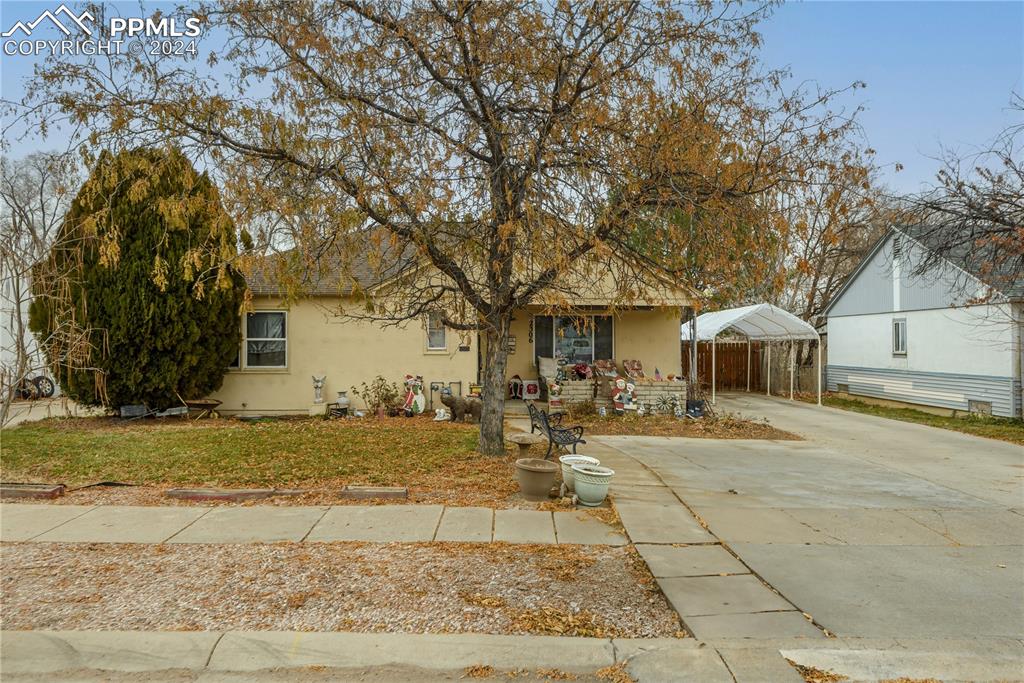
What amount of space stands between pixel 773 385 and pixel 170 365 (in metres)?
20.8

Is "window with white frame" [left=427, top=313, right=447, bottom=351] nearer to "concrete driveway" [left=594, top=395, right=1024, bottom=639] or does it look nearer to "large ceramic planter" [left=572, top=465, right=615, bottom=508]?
"concrete driveway" [left=594, top=395, right=1024, bottom=639]

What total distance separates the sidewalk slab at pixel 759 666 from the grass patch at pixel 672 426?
8.27 metres

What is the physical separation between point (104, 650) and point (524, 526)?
11.6 feet

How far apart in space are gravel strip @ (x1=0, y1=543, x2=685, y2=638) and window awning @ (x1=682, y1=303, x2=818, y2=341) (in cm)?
1437

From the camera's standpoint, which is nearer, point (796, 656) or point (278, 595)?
point (796, 656)

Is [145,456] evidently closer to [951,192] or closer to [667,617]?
[667,617]

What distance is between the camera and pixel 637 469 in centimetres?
885

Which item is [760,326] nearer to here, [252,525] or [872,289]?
[872,289]

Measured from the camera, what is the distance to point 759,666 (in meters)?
3.66

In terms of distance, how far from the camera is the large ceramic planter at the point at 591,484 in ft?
22.5


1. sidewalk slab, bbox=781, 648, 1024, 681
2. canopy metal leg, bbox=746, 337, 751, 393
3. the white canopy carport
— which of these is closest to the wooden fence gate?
canopy metal leg, bbox=746, 337, 751, 393

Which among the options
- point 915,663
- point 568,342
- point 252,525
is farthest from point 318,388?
point 915,663

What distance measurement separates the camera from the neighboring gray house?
1578 centimetres

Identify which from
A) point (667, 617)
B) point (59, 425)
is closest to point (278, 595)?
point (667, 617)
